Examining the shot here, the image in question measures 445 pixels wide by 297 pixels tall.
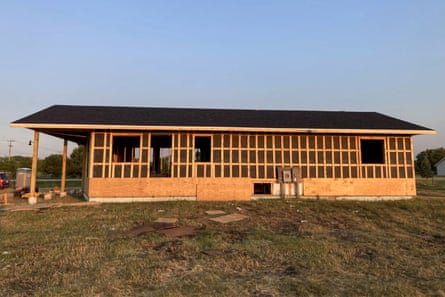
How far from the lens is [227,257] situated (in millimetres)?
4480

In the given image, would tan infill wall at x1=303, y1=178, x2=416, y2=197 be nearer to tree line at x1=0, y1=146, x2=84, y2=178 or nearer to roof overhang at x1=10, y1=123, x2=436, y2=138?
roof overhang at x1=10, y1=123, x2=436, y2=138

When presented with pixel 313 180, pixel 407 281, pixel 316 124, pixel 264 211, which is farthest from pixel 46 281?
pixel 316 124

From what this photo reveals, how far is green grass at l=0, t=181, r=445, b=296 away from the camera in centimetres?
333

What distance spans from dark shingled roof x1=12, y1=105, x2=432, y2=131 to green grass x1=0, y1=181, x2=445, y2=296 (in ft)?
14.3

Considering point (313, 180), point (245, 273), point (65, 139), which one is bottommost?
point (245, 273)

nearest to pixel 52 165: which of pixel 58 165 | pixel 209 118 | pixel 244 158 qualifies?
pixel 58 165

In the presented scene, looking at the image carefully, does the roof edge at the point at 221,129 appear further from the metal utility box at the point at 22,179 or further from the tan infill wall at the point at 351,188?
the metal utility box at the point at 22,179

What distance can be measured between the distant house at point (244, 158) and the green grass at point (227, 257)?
9.71 feet

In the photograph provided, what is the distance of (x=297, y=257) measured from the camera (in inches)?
177

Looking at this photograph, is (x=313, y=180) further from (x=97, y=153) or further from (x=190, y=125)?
(x=97, y=153)

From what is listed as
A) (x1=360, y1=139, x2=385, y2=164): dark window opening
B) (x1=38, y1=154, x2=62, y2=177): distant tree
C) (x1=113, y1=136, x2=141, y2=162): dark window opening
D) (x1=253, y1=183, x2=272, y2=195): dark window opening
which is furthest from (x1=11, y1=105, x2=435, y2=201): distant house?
(x1=38, y1=154, x2=62, y2=177): distant tree

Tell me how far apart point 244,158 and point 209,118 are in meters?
2.64

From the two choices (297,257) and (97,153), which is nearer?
(297,257)

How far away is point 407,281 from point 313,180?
8.30 metres
